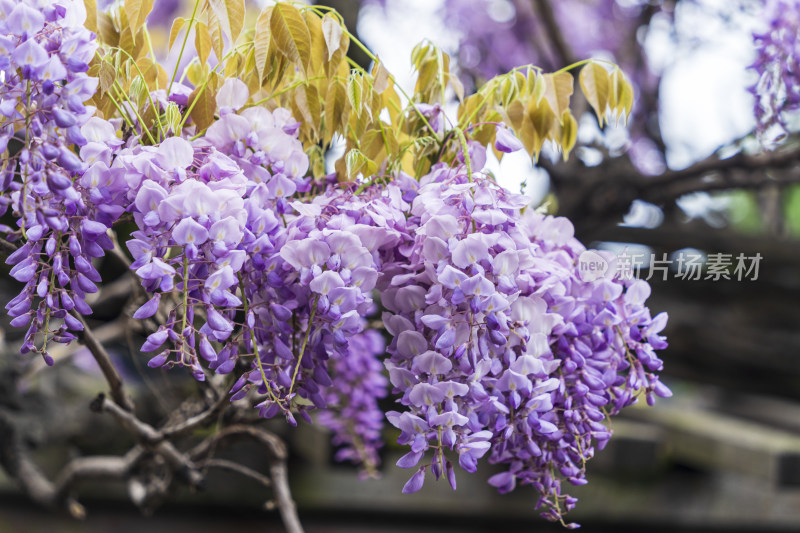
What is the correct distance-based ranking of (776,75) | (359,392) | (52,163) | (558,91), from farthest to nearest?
(776,75) < (359,392) < (558,91) < (52,163)

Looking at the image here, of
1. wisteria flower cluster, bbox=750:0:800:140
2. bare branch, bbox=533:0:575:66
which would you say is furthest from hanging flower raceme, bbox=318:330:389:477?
bare branch, bbox=533:0:575:66

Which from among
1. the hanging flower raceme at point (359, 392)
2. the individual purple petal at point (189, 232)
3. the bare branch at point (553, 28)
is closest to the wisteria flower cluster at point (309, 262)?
the individual purple petal at point (189, 232)

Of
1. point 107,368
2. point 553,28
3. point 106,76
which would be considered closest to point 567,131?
point 106,76

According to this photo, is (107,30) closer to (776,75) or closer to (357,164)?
(357,164)

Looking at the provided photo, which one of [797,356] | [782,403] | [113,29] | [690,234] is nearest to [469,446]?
[113,29]

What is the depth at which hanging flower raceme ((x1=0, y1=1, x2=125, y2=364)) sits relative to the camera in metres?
0.53

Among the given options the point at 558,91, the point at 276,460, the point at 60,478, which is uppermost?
the point at 558,91

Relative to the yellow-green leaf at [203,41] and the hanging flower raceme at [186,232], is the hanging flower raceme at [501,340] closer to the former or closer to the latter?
the hanging flower raceme at [186,232]

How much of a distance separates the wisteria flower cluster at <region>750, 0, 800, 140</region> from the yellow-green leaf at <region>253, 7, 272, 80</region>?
1036 millimetres

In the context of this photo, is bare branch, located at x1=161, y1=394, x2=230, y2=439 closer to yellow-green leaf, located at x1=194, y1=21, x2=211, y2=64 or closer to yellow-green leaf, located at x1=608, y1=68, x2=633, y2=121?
yellow-green leaf, located at x1=194, y1=21, x2=211, y2=64

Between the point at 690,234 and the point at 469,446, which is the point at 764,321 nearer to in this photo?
the point at 690,234

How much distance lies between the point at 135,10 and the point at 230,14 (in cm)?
12

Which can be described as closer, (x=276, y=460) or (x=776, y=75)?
(x=276, y=460)

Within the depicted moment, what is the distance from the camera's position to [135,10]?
0.71 metres
